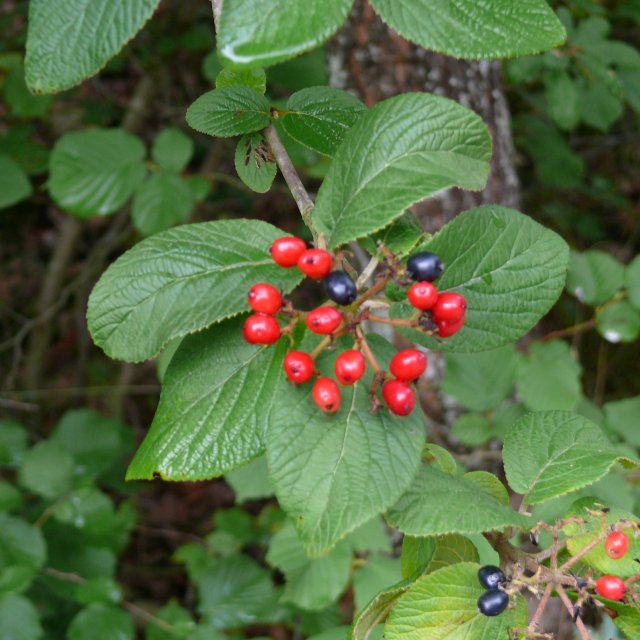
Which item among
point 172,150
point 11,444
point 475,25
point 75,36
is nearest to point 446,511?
point 475,25

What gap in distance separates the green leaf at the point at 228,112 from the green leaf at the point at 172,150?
1645 millimetres

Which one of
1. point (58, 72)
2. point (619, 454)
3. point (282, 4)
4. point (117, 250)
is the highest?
point (282, 4)

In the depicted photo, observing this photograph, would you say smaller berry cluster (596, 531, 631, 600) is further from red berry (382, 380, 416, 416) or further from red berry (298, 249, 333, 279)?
red berry (298, 249, 333, 279)

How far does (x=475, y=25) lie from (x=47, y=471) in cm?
228

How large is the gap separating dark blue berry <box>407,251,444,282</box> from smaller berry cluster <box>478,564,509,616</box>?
0.43m

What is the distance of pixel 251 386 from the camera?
105 centimetres

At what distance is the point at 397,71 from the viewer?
8.57 feet

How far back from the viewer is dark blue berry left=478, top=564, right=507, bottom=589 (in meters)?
1.00

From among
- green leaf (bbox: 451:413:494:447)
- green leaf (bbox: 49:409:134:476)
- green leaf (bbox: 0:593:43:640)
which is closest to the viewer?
green leaf (bbox: 0:593:43:640)

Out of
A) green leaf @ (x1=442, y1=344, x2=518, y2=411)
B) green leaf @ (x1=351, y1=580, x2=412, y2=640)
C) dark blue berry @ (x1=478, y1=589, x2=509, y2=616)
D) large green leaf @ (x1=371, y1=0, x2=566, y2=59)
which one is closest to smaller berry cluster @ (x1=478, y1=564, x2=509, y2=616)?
dark blue berry @ (x1=478, y1=589, x2=509, y2=616)

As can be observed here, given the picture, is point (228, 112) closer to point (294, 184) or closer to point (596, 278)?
point (294, 184)

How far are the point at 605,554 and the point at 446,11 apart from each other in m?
0.80

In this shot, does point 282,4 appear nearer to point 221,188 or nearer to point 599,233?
point 221,188

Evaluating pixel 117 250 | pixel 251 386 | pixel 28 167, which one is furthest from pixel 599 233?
pixel 251 386
